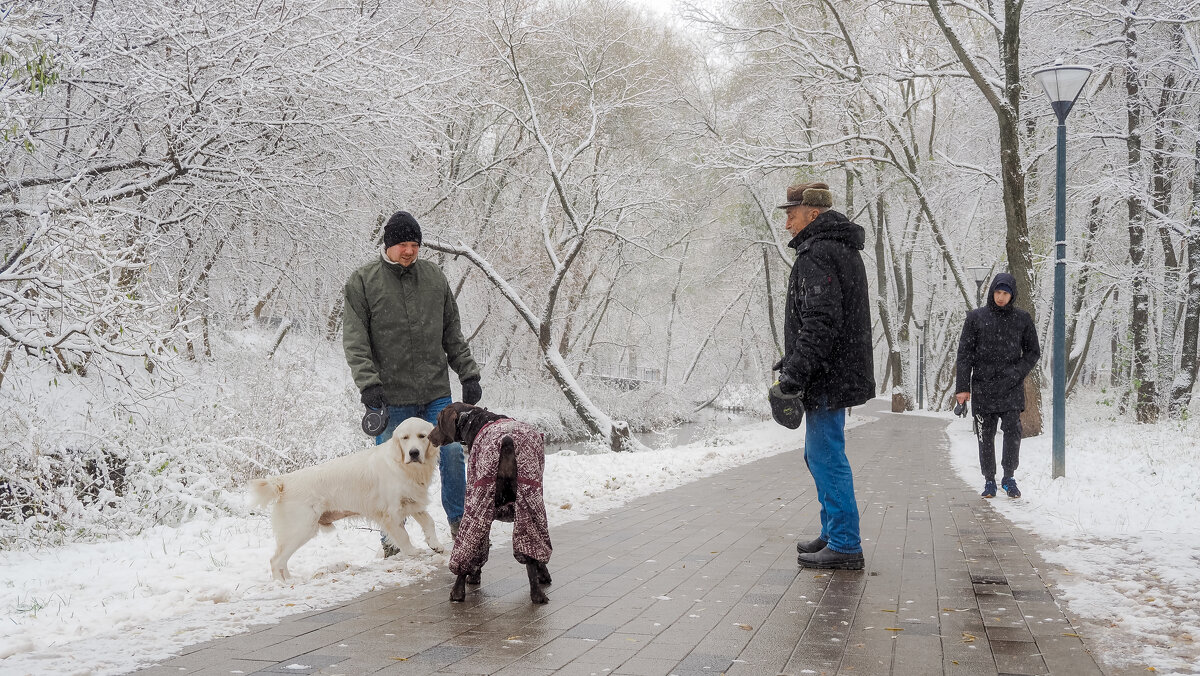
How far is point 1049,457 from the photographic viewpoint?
1180 cm

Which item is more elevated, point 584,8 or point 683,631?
point 584,8

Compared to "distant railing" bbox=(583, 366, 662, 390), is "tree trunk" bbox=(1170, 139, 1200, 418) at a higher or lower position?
higher

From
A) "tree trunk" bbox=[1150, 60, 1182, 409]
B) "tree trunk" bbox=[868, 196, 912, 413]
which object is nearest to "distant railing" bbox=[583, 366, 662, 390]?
"tree trunk" bbox=[868, 196, 912, 413]

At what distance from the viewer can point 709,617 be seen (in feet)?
14.0

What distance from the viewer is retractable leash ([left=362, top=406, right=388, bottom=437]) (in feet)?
17.6

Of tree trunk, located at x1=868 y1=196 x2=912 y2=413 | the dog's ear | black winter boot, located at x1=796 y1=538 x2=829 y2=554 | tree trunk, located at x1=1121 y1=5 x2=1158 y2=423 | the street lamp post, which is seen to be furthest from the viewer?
tree trunk, located at x1=868 y1=196 x2=912 y2=413

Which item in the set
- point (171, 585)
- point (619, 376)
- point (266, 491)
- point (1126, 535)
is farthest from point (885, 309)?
point (171, 585)

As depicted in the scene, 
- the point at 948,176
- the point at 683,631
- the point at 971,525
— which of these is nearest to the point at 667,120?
the point at 948,176

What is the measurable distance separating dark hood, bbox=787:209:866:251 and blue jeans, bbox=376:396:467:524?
2470 mm

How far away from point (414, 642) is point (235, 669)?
72cm

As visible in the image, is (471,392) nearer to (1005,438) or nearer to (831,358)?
(831,358)

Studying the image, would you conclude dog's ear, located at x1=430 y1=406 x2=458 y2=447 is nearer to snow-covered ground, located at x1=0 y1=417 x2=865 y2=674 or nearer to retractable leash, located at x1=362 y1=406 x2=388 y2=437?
retractable leash, located at x1=362 y1=406 x2=388 y2=437

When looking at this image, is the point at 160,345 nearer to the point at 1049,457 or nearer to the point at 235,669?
the point at 235,669

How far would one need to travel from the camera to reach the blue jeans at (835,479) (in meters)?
5.31
